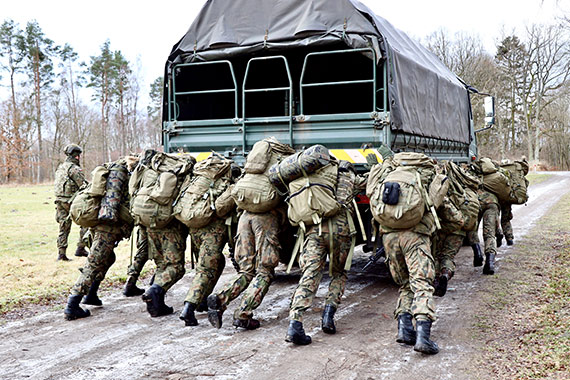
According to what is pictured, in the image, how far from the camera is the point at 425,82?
7.09m

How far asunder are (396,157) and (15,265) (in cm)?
660

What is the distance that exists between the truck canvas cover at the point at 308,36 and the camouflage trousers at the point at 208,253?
2.26 metres

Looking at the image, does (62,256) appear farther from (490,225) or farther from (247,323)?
(490,225)

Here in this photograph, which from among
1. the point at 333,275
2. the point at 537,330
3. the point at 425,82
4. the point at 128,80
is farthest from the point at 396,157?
the point at 128,80

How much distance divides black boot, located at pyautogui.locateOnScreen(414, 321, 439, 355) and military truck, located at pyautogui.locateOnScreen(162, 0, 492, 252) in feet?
6.78

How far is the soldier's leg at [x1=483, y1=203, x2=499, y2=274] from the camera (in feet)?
22.5

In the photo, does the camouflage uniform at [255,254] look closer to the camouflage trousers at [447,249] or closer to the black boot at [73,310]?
the black boot at [73,310]

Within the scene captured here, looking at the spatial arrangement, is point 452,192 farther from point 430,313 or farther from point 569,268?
point 569,268

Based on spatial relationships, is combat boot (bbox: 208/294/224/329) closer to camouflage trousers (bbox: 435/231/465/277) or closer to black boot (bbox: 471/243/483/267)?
camouflage trousers (bbox: 435/231/465/277)

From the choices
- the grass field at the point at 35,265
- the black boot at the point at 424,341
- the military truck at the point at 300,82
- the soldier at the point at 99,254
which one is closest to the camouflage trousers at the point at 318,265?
the black boot at the point at 424,341

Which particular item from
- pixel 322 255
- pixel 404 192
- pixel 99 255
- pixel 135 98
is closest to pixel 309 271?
pixel 322 255

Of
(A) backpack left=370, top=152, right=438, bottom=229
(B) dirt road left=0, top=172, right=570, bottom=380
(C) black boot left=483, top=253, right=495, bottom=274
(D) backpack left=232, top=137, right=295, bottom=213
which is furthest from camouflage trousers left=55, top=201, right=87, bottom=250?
(C) black boot left=483, top=253, right=495, bottom=274

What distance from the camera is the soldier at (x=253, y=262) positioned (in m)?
4.71

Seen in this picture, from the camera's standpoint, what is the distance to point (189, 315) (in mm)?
4848
